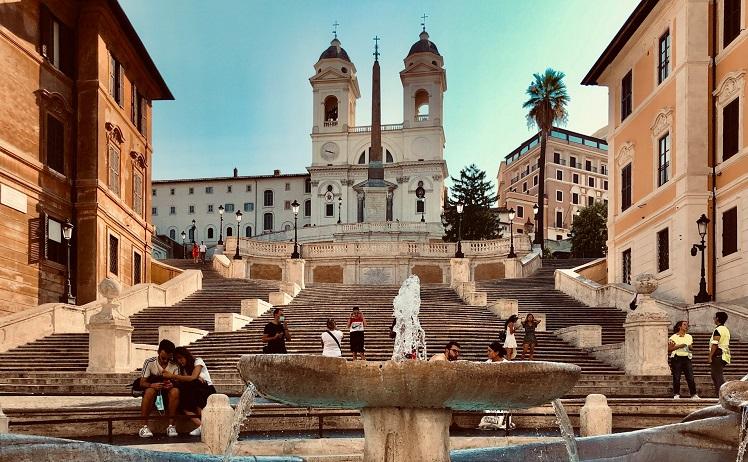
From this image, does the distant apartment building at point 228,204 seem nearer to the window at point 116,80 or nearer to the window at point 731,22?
the window at point 116,80

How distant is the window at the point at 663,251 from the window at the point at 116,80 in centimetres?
2077

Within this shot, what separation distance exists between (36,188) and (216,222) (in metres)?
A: 78.9

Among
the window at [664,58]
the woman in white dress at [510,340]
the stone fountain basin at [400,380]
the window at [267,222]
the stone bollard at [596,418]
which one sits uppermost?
the window at [664,58]

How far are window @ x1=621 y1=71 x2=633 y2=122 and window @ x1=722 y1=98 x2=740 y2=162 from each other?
737 cm

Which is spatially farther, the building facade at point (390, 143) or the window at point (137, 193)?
the building facade at point (390, 143)

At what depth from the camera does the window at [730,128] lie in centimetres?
2447

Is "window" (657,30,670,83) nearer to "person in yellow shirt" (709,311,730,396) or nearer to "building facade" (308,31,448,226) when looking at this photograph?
"person in yellow shirt" (709,311,730,396)

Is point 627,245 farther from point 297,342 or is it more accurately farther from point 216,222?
point 216,222

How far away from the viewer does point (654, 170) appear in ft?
95.6

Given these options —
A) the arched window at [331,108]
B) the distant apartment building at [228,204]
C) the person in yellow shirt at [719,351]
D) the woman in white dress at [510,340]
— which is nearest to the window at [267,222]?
the distant apartment building at [228,204]

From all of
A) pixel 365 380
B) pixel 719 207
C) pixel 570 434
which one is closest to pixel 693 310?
pixel 719 207

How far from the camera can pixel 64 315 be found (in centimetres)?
2291

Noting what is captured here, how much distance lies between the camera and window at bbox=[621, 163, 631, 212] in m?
32.4

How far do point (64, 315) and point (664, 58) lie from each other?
69.7 feet
